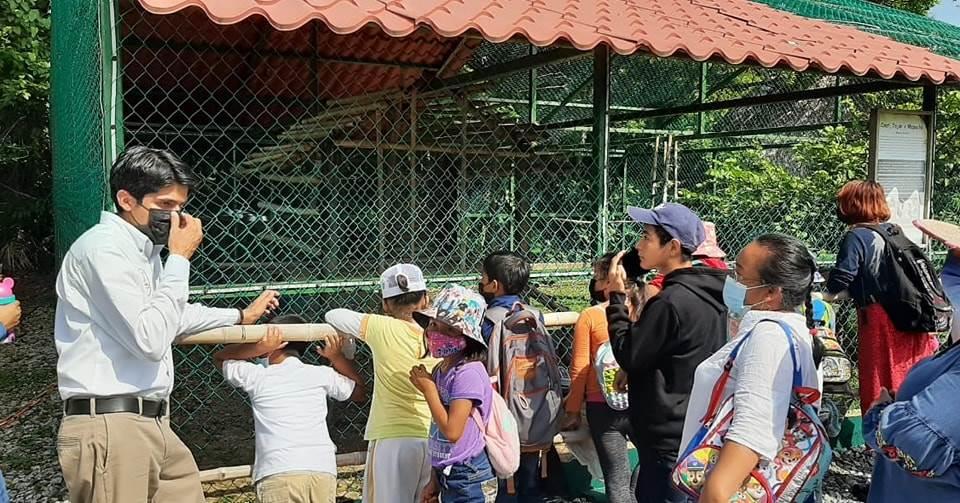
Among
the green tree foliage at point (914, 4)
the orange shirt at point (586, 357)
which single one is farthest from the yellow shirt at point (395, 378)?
the green tree foliage at point (914, 4)

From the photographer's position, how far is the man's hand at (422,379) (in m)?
3.09

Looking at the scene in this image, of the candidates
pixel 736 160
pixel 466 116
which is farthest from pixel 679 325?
pixel 736 160

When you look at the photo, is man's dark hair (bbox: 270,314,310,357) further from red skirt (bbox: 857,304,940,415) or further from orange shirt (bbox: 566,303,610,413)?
red skirt (bbox: 857,304,940,415)

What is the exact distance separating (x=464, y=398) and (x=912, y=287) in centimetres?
281

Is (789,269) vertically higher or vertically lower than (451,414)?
higher

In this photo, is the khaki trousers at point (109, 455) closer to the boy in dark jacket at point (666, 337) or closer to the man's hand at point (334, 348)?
the man's hand at point (334, 348)

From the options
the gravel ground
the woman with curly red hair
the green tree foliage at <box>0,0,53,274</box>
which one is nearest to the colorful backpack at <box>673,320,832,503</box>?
the woman with curly red hair

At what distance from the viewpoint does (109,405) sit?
273cm

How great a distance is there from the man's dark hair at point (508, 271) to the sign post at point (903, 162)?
314cm

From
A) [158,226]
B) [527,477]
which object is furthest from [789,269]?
[158,226]

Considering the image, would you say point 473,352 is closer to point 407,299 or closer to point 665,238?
point 407,299

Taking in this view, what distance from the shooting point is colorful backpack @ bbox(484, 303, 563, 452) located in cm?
358

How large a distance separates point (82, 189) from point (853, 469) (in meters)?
5.16

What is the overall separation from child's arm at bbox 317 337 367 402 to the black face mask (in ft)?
3.40
